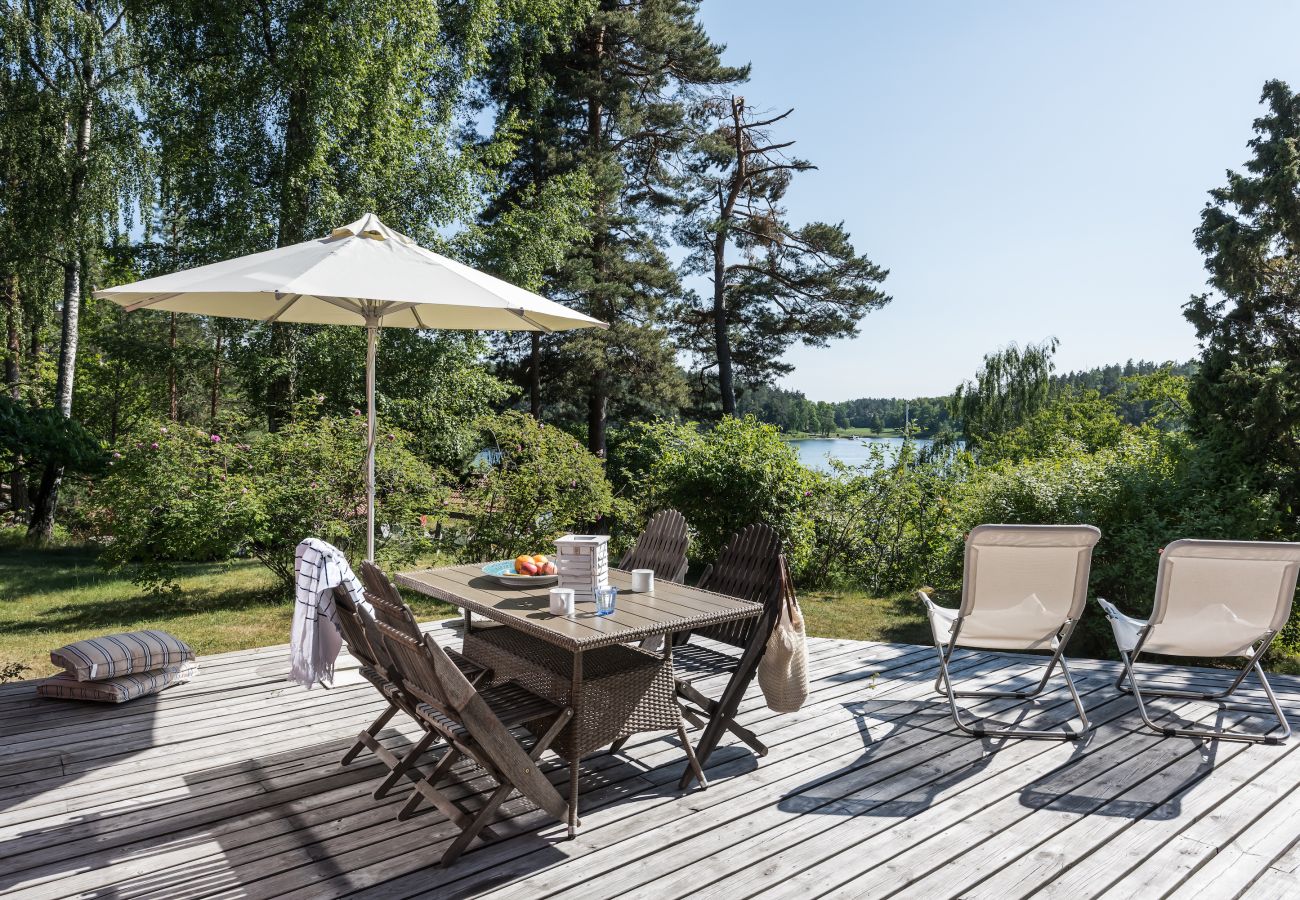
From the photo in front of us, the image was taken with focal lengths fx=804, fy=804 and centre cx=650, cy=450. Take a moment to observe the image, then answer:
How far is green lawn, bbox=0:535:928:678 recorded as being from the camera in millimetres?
5992

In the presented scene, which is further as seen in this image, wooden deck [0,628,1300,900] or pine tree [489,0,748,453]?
pine tree [489,0,748,453]

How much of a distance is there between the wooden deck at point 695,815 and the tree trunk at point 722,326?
1564 centimetres

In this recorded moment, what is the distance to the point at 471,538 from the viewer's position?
823 centimetres

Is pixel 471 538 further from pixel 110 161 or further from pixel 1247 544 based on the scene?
pixel 110 161

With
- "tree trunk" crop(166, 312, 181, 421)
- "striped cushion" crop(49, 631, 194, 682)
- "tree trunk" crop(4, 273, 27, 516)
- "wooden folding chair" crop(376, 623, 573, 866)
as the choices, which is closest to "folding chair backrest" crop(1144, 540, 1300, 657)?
"wooden folding chair" crop(376, 623, 573, 866)

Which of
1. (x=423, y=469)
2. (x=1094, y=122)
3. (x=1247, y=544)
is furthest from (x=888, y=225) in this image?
(x=1247, y=544)

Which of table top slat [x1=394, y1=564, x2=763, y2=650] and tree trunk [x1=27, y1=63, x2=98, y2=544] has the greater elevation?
tree trunk [x1=27, y1=63, x2=98, y2=544]

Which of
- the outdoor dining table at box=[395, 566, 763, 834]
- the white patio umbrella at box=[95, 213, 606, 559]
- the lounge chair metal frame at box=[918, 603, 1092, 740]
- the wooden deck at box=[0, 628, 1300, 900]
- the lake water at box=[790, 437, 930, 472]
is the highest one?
the white patio umbrella at box=[95, 213, 606, 559]

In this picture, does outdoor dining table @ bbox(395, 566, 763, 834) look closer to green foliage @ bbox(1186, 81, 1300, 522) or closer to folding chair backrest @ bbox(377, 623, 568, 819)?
folding chair backrest @ bbox(377, 623, 568, 819)

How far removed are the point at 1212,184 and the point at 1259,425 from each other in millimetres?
2299

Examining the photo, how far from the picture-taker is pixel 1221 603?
3.64m

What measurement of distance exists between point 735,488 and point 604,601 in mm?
5171

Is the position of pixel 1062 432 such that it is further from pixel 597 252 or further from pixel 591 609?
pixel 591 609

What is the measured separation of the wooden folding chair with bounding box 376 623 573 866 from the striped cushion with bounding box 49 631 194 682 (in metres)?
2.17
